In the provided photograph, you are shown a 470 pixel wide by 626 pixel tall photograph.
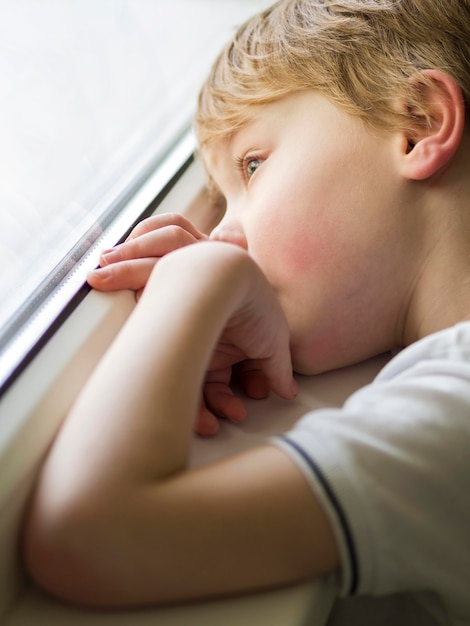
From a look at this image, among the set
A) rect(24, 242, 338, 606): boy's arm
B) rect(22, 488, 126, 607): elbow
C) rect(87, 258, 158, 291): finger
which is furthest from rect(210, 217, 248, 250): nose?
rect(22, 488, 126, 607): elbow

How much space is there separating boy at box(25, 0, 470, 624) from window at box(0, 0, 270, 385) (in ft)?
0.23

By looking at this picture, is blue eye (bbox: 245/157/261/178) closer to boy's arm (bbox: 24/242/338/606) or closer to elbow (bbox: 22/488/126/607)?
boy's arm (bbox: 24/242/338/606)

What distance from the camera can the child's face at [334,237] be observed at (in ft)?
2.43

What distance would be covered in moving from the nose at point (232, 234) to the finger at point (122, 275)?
0.39ft

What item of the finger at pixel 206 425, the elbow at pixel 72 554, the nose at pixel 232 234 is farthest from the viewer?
the nose at pixel 232 234

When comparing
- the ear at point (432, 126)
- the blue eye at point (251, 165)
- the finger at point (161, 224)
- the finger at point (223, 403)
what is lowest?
the finger at point (223, 403)

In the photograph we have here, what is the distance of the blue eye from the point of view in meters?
0.83

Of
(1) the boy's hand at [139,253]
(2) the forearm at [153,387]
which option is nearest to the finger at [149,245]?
(1) the boy's hand at [139,253]

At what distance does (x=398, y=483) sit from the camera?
53cm

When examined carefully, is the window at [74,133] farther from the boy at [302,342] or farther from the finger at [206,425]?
the finger at [206,425]

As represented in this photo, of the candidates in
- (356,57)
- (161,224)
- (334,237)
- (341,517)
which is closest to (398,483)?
(341,517)

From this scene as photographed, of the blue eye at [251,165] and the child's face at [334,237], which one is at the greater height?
the blue eye at [251,165]

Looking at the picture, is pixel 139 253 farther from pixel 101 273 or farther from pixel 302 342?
pixel 302 342

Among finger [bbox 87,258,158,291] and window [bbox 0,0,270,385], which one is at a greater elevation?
window [bbox 0,0,270,385]
